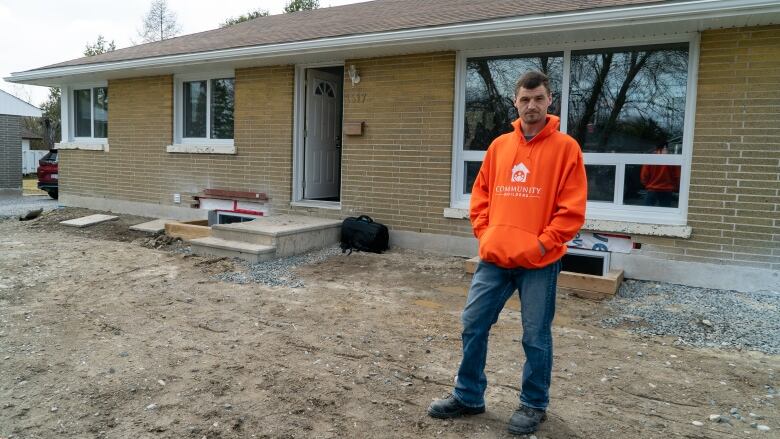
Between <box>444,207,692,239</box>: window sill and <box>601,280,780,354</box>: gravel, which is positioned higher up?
<box>444,207,692,239</box>: window sill

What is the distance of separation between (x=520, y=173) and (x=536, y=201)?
180mm

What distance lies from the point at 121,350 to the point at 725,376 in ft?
14.2

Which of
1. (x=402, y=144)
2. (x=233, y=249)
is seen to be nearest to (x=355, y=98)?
(x=402, y=144)

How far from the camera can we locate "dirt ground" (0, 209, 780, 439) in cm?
310

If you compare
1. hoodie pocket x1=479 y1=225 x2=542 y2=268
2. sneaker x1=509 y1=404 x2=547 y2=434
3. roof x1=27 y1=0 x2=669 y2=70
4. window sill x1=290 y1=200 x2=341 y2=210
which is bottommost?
sneaker x1=509 y1=404 x2=547 y2=434

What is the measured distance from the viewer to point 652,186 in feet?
21.6

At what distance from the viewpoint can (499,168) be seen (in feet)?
10.1

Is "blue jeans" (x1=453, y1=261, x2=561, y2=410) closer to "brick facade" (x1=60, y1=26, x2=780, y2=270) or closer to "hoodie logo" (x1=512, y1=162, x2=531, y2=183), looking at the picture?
"hoodie logo" (x1=512, y1=162, x2=531, y2=183)

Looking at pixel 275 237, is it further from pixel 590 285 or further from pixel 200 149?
pixel 590 285

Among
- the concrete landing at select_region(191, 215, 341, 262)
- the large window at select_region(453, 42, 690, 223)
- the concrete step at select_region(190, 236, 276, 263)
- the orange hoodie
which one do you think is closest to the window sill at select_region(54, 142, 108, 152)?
the concrete landing at select_region(191, 215, 341, 262)

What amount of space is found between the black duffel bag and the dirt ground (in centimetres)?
149

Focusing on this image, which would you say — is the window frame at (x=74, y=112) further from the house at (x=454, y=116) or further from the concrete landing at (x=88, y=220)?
the concrete landing at (x=88, y=220)

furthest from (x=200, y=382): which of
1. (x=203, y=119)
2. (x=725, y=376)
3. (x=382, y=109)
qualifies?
(x=203, y=119)

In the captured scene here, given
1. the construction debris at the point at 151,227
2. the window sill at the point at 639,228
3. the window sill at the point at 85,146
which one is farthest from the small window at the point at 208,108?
the window sill at the point at 639,228
